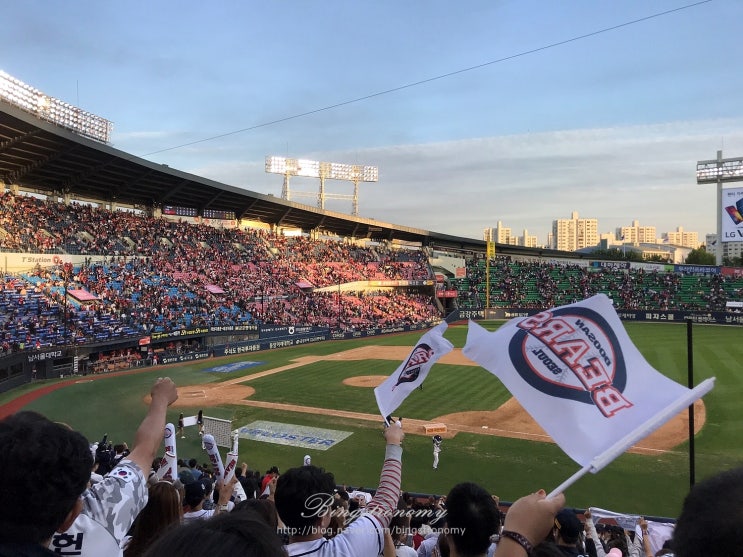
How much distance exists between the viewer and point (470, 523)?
3.39 metres

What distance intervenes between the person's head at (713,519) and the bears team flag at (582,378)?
7.68 ft

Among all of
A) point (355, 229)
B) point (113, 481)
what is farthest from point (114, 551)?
point (355, 229)

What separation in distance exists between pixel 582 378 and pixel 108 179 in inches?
1902

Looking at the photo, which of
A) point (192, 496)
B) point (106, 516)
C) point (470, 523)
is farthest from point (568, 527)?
point (106, 516)

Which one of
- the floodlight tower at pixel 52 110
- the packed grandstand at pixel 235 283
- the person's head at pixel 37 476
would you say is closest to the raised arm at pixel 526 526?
the person's head at pixel 37 476

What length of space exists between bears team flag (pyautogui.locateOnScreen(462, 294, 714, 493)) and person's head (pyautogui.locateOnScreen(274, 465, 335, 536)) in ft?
6.42

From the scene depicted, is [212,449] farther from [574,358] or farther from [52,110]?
[52,110]

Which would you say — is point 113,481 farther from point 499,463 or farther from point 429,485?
point 499,463

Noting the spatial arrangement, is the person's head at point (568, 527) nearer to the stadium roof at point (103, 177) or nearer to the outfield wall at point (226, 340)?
the outfield wall at point (226, 340)

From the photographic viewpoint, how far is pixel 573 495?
14.0 meters

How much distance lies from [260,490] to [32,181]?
42.5 meters

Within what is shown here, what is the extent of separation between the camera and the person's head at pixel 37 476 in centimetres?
205

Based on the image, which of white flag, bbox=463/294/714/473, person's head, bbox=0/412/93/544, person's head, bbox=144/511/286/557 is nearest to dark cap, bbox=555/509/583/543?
white flag, bbox=463/294/714/473

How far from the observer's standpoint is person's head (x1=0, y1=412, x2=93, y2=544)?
6.72ft
